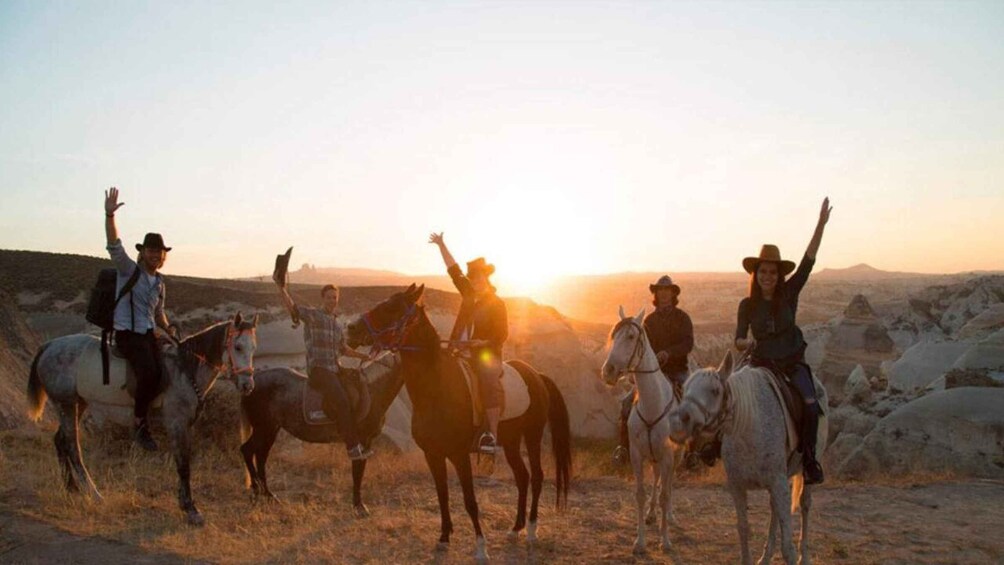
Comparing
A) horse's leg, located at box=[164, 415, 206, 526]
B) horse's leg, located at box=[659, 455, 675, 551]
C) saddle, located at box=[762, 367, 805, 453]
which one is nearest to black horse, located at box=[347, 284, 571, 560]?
horse's leg, located at box=[659, 455, 675, 551]

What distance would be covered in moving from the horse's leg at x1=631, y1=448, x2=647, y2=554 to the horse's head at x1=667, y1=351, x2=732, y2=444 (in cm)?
261

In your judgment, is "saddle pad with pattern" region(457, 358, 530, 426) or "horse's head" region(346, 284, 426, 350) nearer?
"horse's head" region(346, 284, 426, 350)

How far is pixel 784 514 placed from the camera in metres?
6.32

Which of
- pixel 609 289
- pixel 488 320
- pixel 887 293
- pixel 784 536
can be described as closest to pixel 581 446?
pixel 488 320

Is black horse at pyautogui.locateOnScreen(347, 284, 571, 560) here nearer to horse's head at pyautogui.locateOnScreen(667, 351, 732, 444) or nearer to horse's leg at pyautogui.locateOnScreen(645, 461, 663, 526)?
horse's leg at pyautogui.locateOnScreen(645, 461, 663, 526)

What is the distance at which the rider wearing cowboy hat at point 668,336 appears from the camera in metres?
9.43

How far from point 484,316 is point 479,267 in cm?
62

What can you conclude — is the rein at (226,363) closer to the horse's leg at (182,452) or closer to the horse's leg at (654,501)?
the horse's leg at (182,452)

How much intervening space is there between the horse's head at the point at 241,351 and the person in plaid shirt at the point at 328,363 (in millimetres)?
916

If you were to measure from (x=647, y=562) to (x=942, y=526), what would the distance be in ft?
14.5

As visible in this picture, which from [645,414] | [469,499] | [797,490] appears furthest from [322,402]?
[797,490]

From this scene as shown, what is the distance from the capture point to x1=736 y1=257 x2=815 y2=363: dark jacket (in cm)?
705

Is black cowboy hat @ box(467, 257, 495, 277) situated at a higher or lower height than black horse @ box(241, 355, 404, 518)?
higher

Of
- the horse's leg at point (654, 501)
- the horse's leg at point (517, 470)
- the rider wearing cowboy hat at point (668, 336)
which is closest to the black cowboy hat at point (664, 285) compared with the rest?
the rider wearing cowboy hat at point (668, 336)
